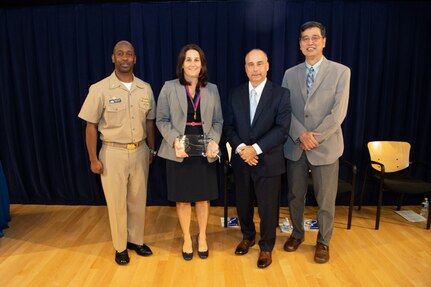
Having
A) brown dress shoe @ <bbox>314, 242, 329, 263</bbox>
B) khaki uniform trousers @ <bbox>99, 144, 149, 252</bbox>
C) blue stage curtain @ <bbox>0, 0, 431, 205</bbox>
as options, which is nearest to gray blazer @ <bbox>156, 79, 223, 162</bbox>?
khaki uniform trousers @ <bbox>99, 144, 149, 252</bbox>

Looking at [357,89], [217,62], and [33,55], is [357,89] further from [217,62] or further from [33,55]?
[33,55]

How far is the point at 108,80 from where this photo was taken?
283 centimetres

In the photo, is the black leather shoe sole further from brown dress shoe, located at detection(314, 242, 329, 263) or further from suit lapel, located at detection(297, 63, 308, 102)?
suit lapel, located at detection(297, 63, 308, 102)

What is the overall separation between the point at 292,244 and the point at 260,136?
1140 mm

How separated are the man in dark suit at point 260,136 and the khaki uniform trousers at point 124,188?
81 cm

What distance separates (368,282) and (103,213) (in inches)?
117

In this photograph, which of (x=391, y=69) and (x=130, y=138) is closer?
(x=130, y=138)

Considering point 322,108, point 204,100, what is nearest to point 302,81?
point 322,108

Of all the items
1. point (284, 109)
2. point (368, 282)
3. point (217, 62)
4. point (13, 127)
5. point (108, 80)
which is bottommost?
point (368, 282)

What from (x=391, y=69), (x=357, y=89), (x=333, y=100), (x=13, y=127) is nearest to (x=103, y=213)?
(x=13, y=127)

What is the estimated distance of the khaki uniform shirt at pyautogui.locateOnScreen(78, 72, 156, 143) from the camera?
9.12ft

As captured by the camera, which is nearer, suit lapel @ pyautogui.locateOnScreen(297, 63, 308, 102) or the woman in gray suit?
the woman in gray suit

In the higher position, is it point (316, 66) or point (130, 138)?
point (316, 66)

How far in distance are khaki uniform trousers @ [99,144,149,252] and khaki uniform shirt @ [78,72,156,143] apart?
5.2 inches
